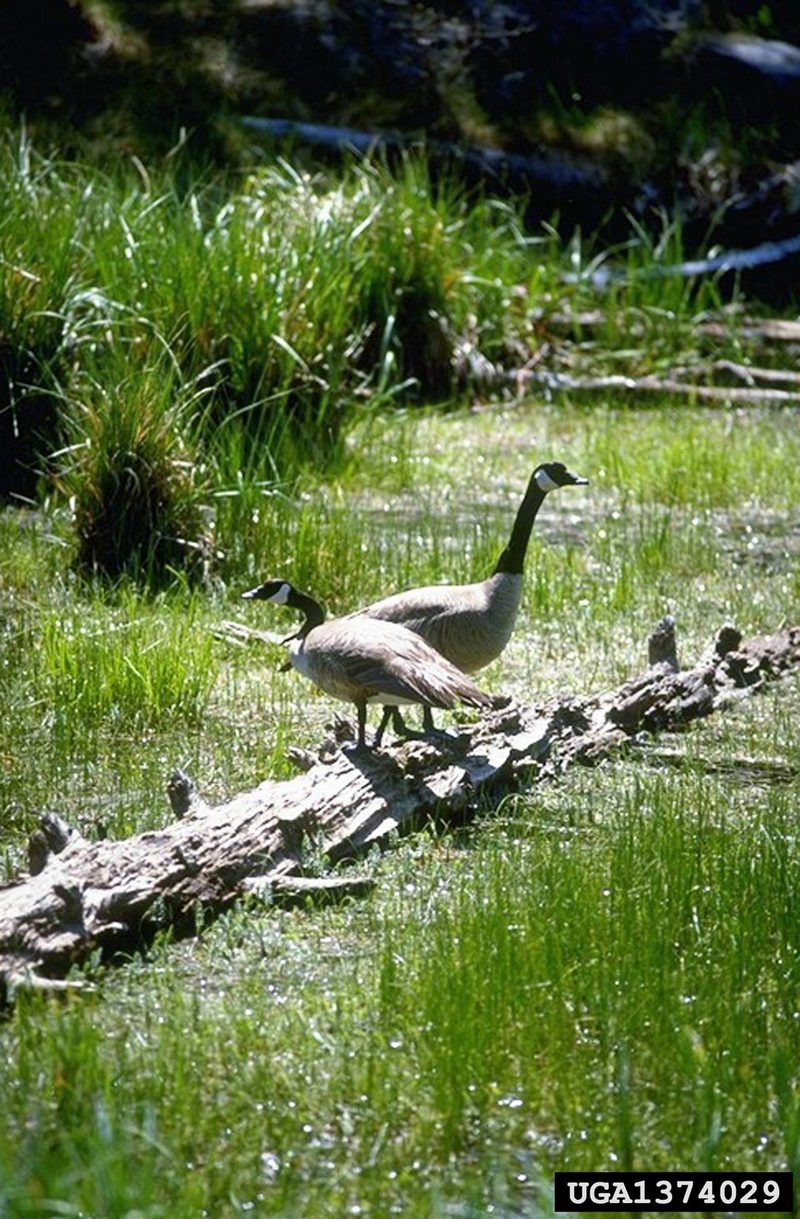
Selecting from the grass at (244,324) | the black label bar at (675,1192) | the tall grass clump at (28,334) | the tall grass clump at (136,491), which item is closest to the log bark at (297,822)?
the black label bar at (675,1192)

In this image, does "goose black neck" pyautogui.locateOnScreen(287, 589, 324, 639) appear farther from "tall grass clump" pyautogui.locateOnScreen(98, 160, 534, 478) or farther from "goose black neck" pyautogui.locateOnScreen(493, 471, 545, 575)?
"tall grass clump" pyautogui.locateOnScreen(98, 160, 534, 478)

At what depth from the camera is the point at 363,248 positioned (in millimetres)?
12203

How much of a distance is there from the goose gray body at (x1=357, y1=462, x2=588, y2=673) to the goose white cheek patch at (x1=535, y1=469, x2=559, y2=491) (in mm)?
631

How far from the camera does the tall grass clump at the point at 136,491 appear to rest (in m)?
8.77

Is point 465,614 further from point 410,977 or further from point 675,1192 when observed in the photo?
point 675,1192

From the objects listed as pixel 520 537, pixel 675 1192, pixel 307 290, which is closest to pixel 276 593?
pixel 520 537

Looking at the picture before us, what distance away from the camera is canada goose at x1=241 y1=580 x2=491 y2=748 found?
5.75 m

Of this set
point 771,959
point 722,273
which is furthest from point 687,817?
point 722,273

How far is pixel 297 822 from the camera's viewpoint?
538 cm

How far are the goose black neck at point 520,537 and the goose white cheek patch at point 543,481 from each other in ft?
0.05

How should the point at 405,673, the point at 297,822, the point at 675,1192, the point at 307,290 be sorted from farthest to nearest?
the point at 307,290
the point at 405,673
the point at 297,822
the point at 675,1192

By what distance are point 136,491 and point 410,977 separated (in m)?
4.42

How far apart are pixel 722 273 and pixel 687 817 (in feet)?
31.7

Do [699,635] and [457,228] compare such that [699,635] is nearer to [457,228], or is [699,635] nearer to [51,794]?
[51,794]
